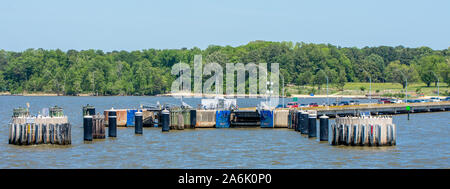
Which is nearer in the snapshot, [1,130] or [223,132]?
[223,132]

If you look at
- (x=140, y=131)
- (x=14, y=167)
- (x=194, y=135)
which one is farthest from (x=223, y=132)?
(x=14, y=167)

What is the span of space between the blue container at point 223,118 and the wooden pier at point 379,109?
18254 mm

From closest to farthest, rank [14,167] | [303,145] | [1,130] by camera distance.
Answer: [14,167], [303,145], [1,130]

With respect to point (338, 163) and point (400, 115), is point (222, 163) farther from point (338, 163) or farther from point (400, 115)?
point (400, 115)

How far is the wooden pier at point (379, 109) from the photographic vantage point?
94312 millimetres

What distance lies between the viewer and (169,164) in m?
47.3

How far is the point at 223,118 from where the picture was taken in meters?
74.7

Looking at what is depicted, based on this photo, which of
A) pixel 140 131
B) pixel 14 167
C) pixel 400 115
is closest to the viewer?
pixel 14 167

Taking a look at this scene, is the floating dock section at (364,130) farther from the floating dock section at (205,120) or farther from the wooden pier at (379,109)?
the wooden pier at (379,109)

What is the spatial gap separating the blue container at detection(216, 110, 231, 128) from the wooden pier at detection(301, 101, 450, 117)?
1825 cm

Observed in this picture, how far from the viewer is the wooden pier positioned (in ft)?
309

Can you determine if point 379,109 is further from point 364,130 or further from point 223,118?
point 364,130

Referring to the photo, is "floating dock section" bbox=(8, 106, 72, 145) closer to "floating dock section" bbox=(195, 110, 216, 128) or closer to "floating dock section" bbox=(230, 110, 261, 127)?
"floating dock section" bbox=(195, 110, 216, 128)

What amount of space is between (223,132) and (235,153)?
1717 centimetres
